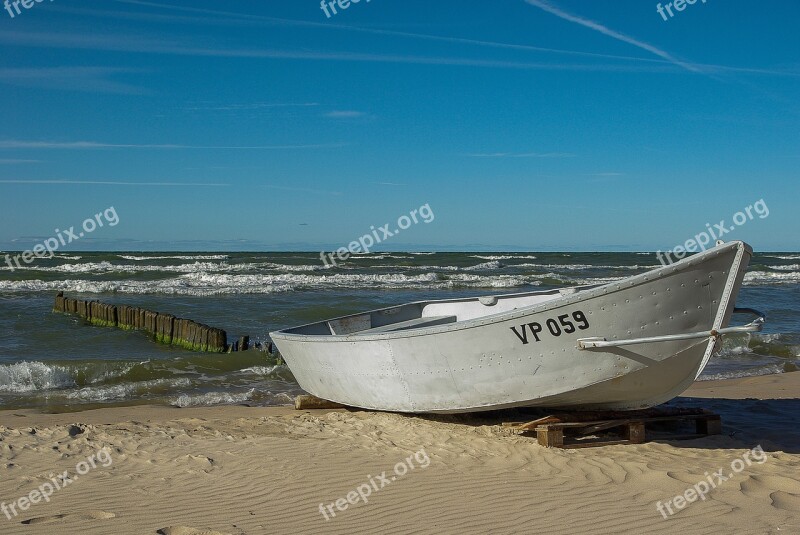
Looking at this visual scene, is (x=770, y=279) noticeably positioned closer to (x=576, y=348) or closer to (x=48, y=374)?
(x=576, y=348)

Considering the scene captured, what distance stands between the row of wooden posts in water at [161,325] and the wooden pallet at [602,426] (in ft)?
25.9

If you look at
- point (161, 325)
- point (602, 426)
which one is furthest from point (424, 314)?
point (161, 325)

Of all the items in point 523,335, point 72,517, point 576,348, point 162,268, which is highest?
point 523,335

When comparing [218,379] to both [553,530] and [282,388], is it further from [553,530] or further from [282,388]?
[553,530]

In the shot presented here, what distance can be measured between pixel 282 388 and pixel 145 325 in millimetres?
6998

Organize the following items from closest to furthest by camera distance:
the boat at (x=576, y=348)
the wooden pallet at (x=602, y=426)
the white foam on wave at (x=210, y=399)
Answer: the boat at (x=576, y=348) → the wooden pallet at (x=602, y=426) → the white foam on wave at (x=210, y=399)

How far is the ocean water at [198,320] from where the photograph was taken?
458 inches

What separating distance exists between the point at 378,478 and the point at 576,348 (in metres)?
2.30

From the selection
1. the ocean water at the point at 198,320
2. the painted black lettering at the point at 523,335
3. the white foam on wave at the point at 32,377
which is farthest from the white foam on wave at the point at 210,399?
the painted black lettering at the point at 523,335

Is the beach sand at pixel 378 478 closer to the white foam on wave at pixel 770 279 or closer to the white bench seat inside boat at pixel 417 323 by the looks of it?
the white bench seat inside boat at pixel 417 323

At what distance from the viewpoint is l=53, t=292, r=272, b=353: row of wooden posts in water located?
1473cm

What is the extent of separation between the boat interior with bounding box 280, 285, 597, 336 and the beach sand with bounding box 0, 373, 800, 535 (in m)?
1.92

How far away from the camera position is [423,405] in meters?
8.09

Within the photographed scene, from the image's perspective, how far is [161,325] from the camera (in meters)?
16.6
